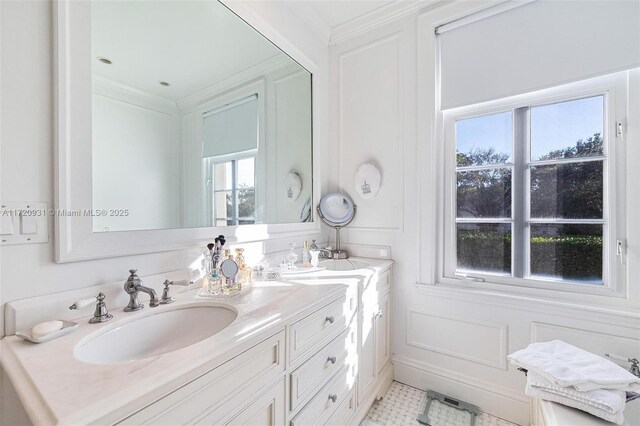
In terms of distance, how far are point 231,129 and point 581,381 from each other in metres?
1.87

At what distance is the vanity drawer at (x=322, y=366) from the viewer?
3.26 ft

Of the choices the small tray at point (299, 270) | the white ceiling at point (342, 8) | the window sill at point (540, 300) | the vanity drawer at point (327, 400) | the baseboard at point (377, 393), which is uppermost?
the white ceiling at point (342, 8)

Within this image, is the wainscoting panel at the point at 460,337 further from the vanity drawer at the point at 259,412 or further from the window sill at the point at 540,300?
the vanity drawer at the point at 259,412

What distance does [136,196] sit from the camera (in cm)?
108

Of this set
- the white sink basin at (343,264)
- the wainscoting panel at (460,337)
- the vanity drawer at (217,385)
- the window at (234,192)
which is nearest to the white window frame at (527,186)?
the wainscoting panel at (460,337)

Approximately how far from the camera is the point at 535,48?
1.54 metres

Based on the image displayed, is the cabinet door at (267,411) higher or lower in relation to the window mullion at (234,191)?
lower

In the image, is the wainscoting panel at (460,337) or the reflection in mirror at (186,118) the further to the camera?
the wainscoting panel at (460,337)

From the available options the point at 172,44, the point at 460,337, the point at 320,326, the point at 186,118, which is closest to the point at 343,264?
the point at 320,326

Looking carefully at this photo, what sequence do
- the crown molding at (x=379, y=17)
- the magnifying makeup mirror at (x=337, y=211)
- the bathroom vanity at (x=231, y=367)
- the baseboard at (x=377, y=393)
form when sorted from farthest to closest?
the magnifying makeup mirror at (x=337, y=211)
the crown molding at (x=379, y=17)
the baseboard at (x=377, y=393)
the bathroom vanity at (x=231, y=367)

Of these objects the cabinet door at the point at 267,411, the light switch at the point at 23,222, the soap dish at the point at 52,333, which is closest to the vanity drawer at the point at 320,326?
the cabinet door at the point at 267,411

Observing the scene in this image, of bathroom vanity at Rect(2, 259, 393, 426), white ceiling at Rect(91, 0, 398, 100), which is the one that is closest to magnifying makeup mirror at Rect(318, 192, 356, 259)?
bathroom vanity at Rect(2, 259, 393, 426)

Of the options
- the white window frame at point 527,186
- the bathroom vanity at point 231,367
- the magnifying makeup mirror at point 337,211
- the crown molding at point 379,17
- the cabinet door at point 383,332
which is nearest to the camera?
the bathroom vanity at point 231,367

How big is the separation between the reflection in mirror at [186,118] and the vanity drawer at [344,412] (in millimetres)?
1070
